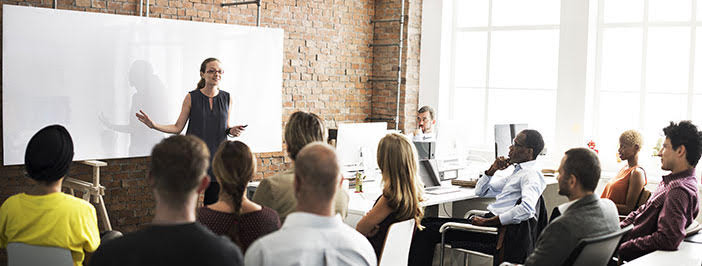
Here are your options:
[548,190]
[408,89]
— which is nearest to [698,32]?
[548,190]

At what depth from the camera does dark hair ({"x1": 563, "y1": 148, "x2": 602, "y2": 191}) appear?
3014 mm

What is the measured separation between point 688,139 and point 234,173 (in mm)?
2700

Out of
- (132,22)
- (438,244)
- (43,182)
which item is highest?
(132,22)

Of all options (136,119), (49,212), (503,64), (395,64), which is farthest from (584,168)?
(395,64)

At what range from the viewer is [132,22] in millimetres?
5645

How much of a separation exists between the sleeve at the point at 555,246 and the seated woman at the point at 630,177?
227 cm

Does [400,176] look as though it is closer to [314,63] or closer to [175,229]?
[175,229]

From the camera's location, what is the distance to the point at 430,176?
210 inches

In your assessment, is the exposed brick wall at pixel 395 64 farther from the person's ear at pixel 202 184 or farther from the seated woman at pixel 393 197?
the person's ear at pixel 202 184

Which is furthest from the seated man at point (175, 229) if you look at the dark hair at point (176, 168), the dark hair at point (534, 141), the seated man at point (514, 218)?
the dark hair at point (534, 141)

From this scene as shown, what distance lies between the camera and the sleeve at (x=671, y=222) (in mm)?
3746

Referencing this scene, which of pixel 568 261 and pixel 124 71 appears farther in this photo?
pixel 124 71

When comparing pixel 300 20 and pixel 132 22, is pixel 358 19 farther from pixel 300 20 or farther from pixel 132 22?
pixel 132 22

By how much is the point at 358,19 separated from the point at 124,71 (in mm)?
3674
